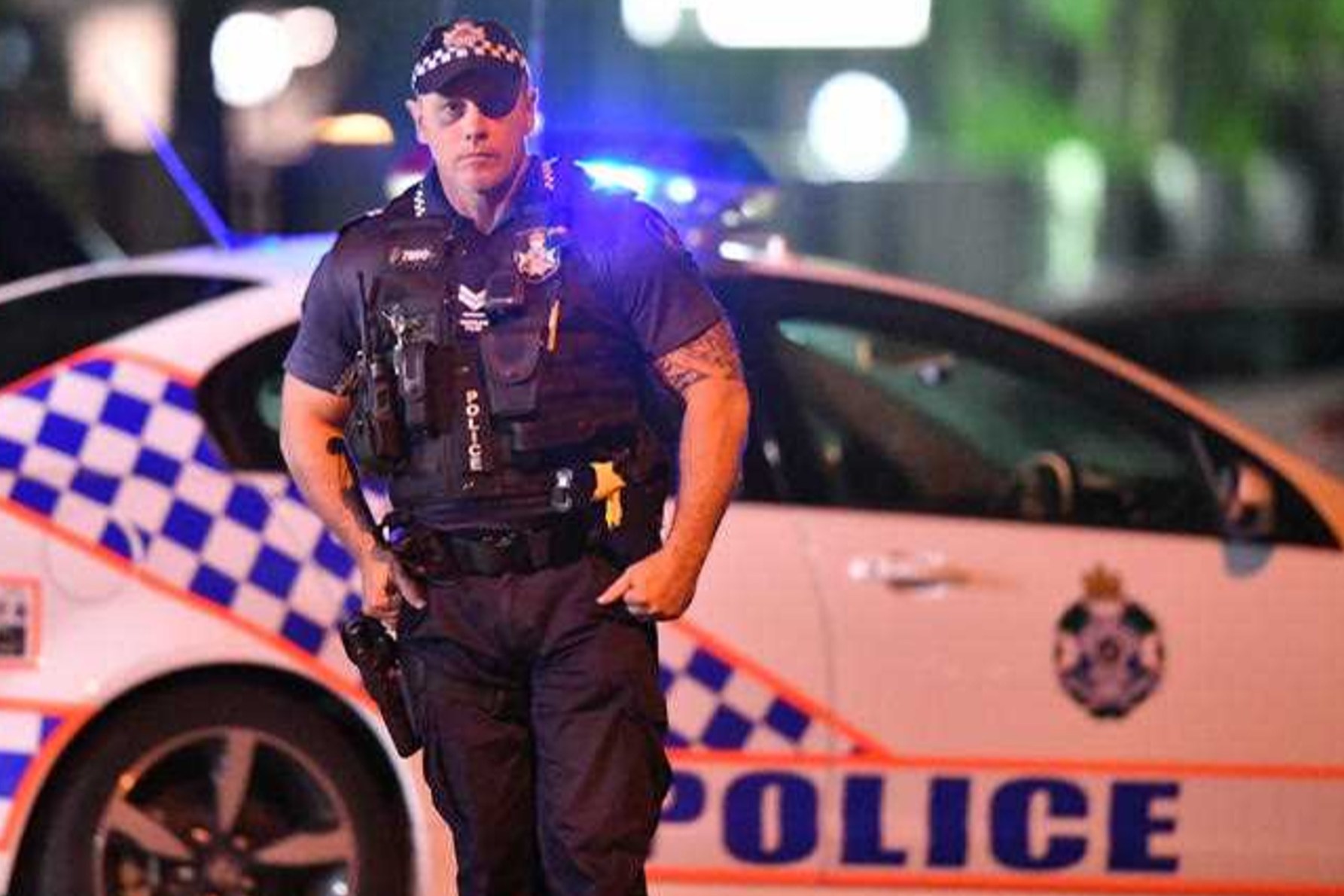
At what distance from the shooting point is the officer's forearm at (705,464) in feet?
11.6

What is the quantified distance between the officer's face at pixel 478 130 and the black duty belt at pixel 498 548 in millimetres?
433

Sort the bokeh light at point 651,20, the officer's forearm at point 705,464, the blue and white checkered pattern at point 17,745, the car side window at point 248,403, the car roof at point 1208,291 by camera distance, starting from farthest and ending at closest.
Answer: the car roof at point 1208,291
the bokeh light at point 651,20
the car side window at point 248,403
the blue and white checkered pattern at point 17,745
the officer's forearm at point 705,464

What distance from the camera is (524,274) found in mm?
3586

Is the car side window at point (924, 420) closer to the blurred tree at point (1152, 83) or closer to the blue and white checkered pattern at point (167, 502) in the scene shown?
the blue and white checkered pattern at point (167, 502)

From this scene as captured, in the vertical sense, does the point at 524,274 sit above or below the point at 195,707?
above

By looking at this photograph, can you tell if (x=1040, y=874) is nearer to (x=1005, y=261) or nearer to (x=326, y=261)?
(x=326, y=261)

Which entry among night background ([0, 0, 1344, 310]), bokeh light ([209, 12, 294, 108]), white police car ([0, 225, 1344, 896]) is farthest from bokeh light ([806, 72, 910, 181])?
white police car ([0, 225, 1344, 896])

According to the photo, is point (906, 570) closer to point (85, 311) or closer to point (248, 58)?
point (85, 311)

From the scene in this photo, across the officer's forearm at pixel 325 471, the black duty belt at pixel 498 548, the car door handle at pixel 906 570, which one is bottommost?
the car door handle at pixel 906 570

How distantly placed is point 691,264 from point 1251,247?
44.0 ft

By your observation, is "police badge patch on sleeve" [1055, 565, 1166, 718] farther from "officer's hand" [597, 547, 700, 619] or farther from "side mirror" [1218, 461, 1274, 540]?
"officer's hand" [597, 547, 700, 619]

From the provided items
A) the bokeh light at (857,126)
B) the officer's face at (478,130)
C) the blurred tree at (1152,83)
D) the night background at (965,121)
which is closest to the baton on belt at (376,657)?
the officer's face at (478,130)

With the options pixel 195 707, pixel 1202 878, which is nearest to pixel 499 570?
pixel 195 707

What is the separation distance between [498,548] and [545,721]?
24cm
